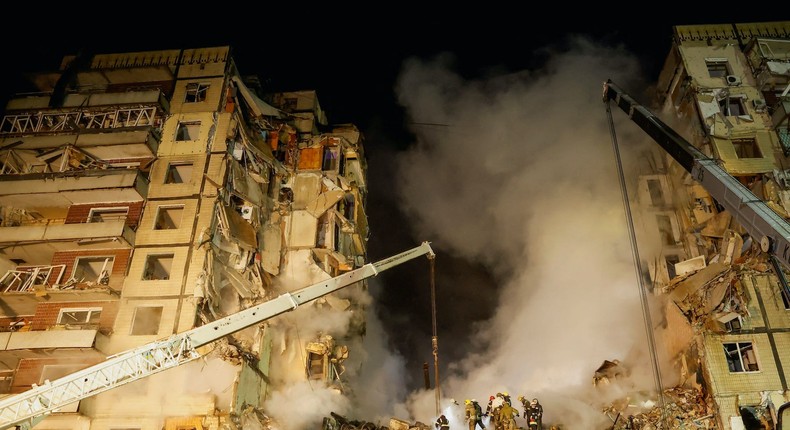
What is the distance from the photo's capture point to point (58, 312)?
960 inches

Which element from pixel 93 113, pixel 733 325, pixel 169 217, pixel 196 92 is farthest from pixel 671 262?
pixel 93 113

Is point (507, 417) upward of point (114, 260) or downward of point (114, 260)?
downward

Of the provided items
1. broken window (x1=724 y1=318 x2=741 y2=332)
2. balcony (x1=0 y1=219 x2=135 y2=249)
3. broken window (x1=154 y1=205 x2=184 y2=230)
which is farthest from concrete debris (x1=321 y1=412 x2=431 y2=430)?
broken window (x1=724 y1=318 x2=741 y2=332)

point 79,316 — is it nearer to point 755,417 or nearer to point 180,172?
point 180,172

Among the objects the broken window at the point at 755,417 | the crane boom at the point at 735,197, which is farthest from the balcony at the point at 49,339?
the broken window at the point at 755,417

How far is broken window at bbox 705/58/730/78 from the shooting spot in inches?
1341

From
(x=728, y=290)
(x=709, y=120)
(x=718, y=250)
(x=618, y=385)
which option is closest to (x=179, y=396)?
(x=618, y=385)

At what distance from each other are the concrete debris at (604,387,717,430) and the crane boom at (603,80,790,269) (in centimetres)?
1260

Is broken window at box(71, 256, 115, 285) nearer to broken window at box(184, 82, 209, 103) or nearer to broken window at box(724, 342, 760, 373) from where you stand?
broken window at box(184, 82, 209, 103)

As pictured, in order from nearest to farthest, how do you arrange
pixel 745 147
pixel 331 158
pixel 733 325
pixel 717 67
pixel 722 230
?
pixel 733 325
pixel 722 230
pixel 745 147
pixel 717 67
pixel 331 158

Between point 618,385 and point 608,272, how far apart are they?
1066 centimetres

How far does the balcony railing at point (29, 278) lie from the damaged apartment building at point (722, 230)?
103 ft

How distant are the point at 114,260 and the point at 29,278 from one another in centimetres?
424

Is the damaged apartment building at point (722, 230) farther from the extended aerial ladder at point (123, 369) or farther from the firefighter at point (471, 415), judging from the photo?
the extended aerial ladder at point (123, 369)
